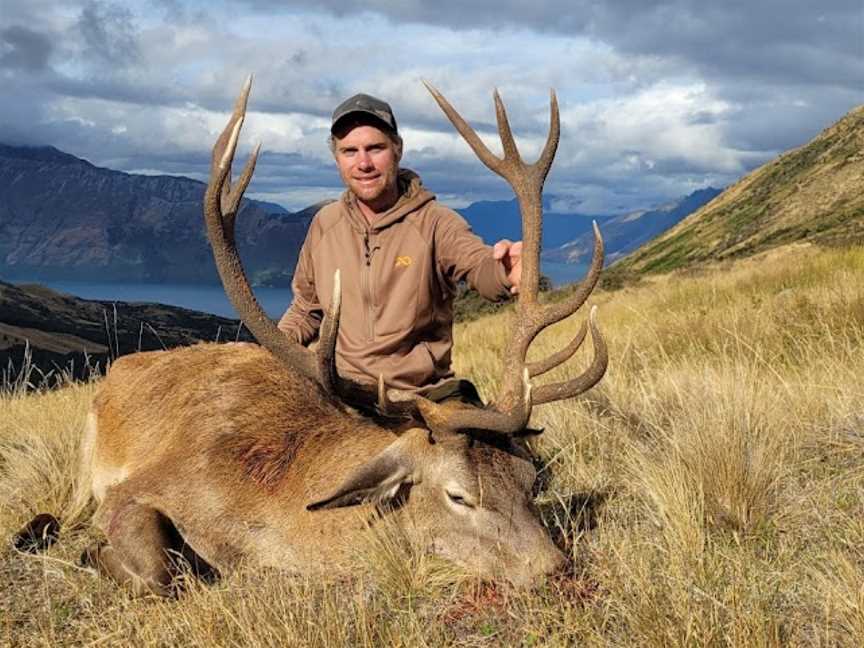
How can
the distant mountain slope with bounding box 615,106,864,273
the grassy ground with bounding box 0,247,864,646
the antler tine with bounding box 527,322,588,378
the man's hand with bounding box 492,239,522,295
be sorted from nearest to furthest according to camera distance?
1. the grassy ground with bounding box 0,247,864,646
2. the antler tine with bounding box 527,322,588,378
3. the man's hand with bounding box 492,239,522,295
4. the distant mountain slope with bounding box 615,106,864,273

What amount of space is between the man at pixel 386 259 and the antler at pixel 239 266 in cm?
92

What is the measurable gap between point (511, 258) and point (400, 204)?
1.02 metres

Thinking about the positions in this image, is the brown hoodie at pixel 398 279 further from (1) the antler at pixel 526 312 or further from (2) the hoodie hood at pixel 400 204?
(1) the antler at pixel 526 312

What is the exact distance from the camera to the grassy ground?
318 cm

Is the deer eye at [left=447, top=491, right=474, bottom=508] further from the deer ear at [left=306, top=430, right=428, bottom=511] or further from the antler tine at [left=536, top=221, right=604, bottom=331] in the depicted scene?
the antler tine at [left=536, top=221, right=604, bottom=331]

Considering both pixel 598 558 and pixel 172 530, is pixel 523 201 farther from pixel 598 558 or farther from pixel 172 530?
pixel 172 530

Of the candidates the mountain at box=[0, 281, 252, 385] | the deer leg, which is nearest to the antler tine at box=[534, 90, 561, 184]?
the deer leg

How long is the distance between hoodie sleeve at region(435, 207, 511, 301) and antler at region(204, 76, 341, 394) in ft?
3.78

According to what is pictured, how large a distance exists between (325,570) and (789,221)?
252 ft

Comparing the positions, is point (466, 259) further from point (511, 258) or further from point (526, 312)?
point (526, 312)

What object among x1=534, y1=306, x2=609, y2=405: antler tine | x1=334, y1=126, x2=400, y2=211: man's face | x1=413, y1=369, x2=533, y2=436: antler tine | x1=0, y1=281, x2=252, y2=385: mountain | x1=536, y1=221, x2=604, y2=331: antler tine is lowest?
x1=0, y1=281, x2=252, y2=385: mountain

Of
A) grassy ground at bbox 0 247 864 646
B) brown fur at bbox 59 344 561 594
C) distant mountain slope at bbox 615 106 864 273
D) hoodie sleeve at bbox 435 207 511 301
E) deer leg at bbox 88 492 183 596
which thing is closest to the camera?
grassy ground at bbox 0 247 864 646

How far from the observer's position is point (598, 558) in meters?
3.89

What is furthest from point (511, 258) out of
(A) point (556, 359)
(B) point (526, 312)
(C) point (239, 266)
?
(C) point (239, 266)
